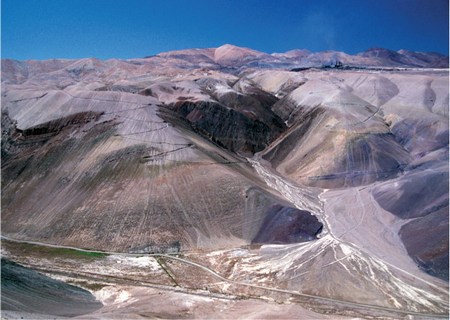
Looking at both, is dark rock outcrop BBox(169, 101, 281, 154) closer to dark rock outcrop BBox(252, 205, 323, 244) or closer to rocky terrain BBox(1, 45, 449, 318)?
rocky terrain BBox(1, 45, 449, 318)

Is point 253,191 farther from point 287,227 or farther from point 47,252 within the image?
point 47,252

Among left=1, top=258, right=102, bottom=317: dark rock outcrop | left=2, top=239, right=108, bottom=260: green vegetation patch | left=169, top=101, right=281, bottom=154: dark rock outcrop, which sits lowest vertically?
left=1, top=258, right=102, bottom=317: dark rock outcrop

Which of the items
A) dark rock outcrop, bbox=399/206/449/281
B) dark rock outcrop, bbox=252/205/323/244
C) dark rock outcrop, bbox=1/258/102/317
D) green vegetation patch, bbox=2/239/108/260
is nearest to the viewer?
dark rock outcrop, bbox=1/258/102/317

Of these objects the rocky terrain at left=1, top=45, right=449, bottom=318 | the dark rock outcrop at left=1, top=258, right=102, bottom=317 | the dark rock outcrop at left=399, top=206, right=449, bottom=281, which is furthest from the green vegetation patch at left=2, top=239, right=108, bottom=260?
the dark rock outcrop at left=399, top=206, right=449, bottom=281

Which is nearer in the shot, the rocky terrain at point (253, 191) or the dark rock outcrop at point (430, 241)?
the rocky terrain at point (253, 191)

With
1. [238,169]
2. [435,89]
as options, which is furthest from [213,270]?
[435,89]

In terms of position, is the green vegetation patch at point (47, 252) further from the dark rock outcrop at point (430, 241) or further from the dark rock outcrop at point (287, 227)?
the dark rock outcrop at point (430, 241)

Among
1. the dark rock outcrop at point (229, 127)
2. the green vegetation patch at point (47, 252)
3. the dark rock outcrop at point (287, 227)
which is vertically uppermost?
the dark rock outcrop at point (229, 127)

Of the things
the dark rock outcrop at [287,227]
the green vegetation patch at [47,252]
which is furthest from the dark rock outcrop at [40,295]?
the dark rock outcrop at [287,227]

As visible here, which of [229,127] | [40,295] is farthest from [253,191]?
[229,127]
